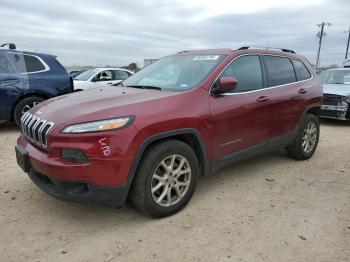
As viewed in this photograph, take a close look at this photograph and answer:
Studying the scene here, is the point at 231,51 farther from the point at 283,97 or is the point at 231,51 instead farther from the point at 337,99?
the point at 337,99

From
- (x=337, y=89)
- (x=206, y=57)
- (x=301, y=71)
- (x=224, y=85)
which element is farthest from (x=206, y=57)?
(x=337, y=89)

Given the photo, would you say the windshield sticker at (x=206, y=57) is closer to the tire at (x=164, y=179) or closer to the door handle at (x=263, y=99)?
the door handle at (x=263, y=99)

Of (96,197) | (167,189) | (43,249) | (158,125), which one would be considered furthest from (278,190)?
(43,249)

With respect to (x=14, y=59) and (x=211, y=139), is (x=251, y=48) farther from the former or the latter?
(x=14, y=59)

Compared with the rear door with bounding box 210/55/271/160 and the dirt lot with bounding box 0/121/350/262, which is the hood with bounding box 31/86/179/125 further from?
the dirt lot with bounding box 0/121/350/262

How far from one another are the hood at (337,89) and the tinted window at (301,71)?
13.8 feet

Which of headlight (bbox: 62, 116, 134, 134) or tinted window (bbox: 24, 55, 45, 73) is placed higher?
tinted window (bbox: 24, 55, 45, 73)

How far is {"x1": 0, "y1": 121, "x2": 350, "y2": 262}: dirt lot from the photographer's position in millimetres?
2939

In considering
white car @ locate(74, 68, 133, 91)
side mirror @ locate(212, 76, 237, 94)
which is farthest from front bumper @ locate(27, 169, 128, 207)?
white car @ locate(74, 68, 133, 91)

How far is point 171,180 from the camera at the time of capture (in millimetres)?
3473

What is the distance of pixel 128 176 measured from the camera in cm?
312

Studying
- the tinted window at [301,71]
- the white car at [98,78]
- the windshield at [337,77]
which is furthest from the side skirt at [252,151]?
the white car at [98,78]

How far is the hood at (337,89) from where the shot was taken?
30.0 ft

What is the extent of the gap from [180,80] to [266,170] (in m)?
2.02
